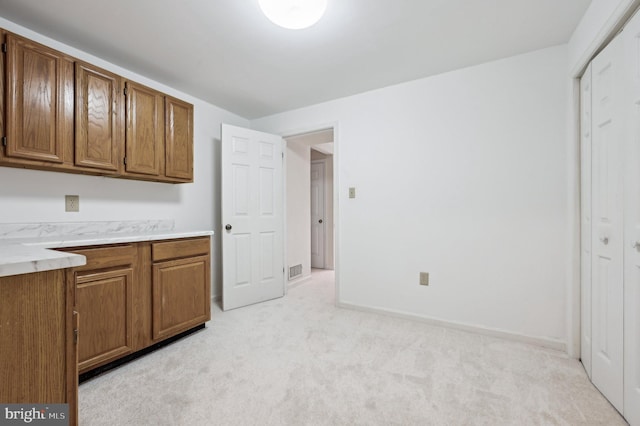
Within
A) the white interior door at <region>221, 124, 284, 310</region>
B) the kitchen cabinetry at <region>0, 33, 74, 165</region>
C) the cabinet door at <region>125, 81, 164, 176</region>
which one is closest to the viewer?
the kitchen cabinetry at <region>0, 33, 74, 165</region>

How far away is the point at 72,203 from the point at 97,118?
0.70 m

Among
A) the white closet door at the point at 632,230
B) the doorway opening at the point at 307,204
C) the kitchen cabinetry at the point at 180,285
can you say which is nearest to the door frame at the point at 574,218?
the white closet door at the point at 632,230

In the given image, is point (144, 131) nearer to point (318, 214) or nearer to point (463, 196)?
point (463, 196)

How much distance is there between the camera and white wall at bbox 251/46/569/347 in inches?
84.5

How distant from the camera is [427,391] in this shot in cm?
160

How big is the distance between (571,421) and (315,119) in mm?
3161

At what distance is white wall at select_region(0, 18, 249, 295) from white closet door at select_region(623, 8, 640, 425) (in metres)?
3.38

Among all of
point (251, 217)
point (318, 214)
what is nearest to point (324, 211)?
point (318, 214)

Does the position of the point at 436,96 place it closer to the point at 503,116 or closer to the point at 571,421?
the point at 503,116

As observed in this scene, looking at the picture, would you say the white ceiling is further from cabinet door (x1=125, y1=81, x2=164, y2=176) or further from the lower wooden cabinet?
the lower wooden cabinet

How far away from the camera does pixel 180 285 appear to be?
2.22m

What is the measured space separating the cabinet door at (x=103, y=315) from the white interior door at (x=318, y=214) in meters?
3.59

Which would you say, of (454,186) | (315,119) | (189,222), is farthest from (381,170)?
(189,222)

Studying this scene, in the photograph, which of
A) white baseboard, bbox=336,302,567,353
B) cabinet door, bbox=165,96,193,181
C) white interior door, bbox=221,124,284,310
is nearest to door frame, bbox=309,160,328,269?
white interior door, bbox=221,124,284,310
